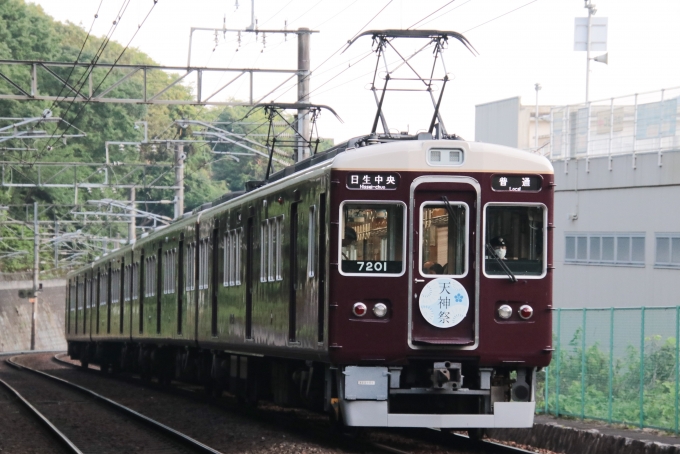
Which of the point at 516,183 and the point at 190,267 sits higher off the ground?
the point at 516,183

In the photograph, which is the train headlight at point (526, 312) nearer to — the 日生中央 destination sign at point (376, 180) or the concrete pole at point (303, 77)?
the 日生中央 destination sign at point (376, 180)

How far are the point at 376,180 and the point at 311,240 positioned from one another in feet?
3.44

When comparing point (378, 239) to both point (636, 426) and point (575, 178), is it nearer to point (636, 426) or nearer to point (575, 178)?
point (636, 426)

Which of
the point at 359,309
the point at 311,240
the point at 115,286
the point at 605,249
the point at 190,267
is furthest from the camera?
the point at 115,286

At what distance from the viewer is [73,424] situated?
15.9 metres

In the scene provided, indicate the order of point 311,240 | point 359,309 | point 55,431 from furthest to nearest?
point 55,431
point 311,240
point 359,309

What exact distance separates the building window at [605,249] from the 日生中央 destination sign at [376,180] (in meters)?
13.5

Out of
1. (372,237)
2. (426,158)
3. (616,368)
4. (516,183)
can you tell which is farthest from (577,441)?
(426,158)

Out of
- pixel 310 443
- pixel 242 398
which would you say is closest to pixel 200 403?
pixel 242 398

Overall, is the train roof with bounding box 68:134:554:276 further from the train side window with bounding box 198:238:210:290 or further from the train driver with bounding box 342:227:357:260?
the train side window with bounding box 198:238:210:290

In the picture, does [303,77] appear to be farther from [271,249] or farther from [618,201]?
[271,249]

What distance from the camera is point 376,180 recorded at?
35.8ft

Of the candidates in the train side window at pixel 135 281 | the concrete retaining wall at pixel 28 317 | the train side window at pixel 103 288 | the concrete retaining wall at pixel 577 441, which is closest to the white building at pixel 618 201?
the train side window at pixel 135 281

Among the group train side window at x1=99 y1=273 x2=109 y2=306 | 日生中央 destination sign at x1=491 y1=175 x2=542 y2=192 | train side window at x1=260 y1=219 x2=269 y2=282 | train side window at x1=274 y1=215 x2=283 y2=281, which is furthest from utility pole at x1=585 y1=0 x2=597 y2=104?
日生中央 destination sign at x1=491 y1=175 x2=542 y2=192
